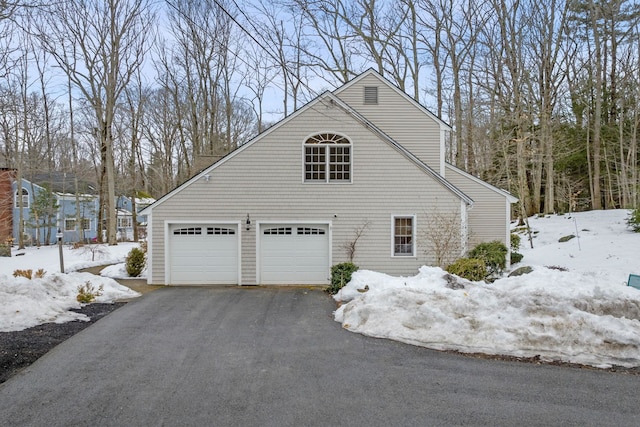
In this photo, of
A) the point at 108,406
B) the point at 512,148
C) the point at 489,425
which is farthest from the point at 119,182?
the point at 489,425

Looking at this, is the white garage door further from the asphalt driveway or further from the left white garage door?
the asphalt driveway

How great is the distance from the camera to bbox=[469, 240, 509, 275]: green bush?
12781mm

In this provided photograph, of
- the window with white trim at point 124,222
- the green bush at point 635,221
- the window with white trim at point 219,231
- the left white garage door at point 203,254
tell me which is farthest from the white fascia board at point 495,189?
the window with white trim at point 124,222

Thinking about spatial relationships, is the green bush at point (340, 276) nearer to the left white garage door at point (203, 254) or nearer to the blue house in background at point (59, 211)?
the left white garage door at point (203, 254)

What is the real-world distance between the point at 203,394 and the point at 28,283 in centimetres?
666

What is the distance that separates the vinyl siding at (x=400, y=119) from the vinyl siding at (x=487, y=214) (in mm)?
2036

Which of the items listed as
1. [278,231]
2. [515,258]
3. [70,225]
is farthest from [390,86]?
[70,225]

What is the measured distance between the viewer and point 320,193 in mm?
12984

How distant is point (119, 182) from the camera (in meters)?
31.5

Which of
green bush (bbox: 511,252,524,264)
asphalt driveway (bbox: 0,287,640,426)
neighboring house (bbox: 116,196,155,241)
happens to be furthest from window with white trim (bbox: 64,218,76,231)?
green bush (bbox: 511,252,524,264)

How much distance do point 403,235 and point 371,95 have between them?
5.30 metres

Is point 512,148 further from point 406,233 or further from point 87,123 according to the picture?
point 87,123

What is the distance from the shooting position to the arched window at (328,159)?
1306 centimetres

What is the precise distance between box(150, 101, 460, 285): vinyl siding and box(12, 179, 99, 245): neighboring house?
20.1 metres
